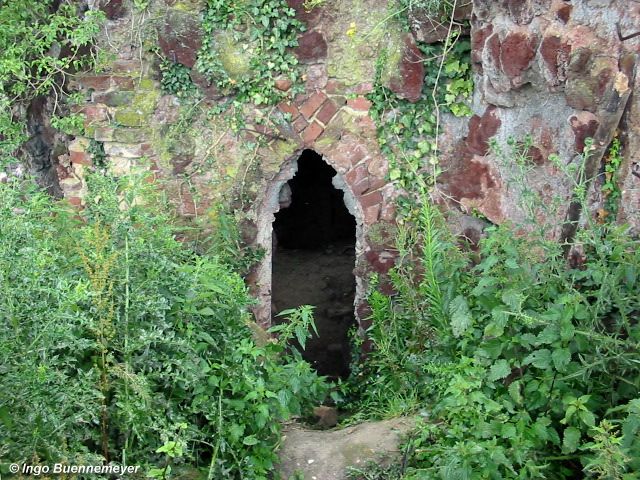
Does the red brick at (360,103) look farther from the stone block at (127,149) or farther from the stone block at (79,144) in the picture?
the stone block at (79,144)

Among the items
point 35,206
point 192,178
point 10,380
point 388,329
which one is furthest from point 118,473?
point 192,178

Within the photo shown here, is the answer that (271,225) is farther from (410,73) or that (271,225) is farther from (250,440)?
(250,440)

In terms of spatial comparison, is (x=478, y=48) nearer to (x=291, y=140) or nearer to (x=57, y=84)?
(x=291, y=140)

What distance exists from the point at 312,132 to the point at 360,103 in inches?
17.4

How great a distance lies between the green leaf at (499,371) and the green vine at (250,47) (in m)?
2.91

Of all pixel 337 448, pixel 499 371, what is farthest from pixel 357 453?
pixel 499 371

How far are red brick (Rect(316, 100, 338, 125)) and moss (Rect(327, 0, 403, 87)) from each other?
19cm

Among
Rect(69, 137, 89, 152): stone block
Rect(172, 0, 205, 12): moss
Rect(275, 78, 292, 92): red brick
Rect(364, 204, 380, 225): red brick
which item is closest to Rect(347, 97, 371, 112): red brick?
Rect(275, 78, 292, 92): red brick

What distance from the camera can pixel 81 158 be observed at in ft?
18.9

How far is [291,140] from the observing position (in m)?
5.53

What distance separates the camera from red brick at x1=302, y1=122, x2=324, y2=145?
5.49 metres

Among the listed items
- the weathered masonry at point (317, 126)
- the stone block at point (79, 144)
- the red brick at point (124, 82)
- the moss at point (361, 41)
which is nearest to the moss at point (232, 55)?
the weathered masonry at point (317, 126)

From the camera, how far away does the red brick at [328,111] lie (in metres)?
5.46

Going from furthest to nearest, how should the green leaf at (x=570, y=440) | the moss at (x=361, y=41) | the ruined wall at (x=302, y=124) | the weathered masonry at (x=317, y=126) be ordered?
the moss at (x=361, y=41) < the ruined wall at (x=302, y=124) < the weathered masonry at (x=317, y=126) < the green leaf at (x=570, y=440)
